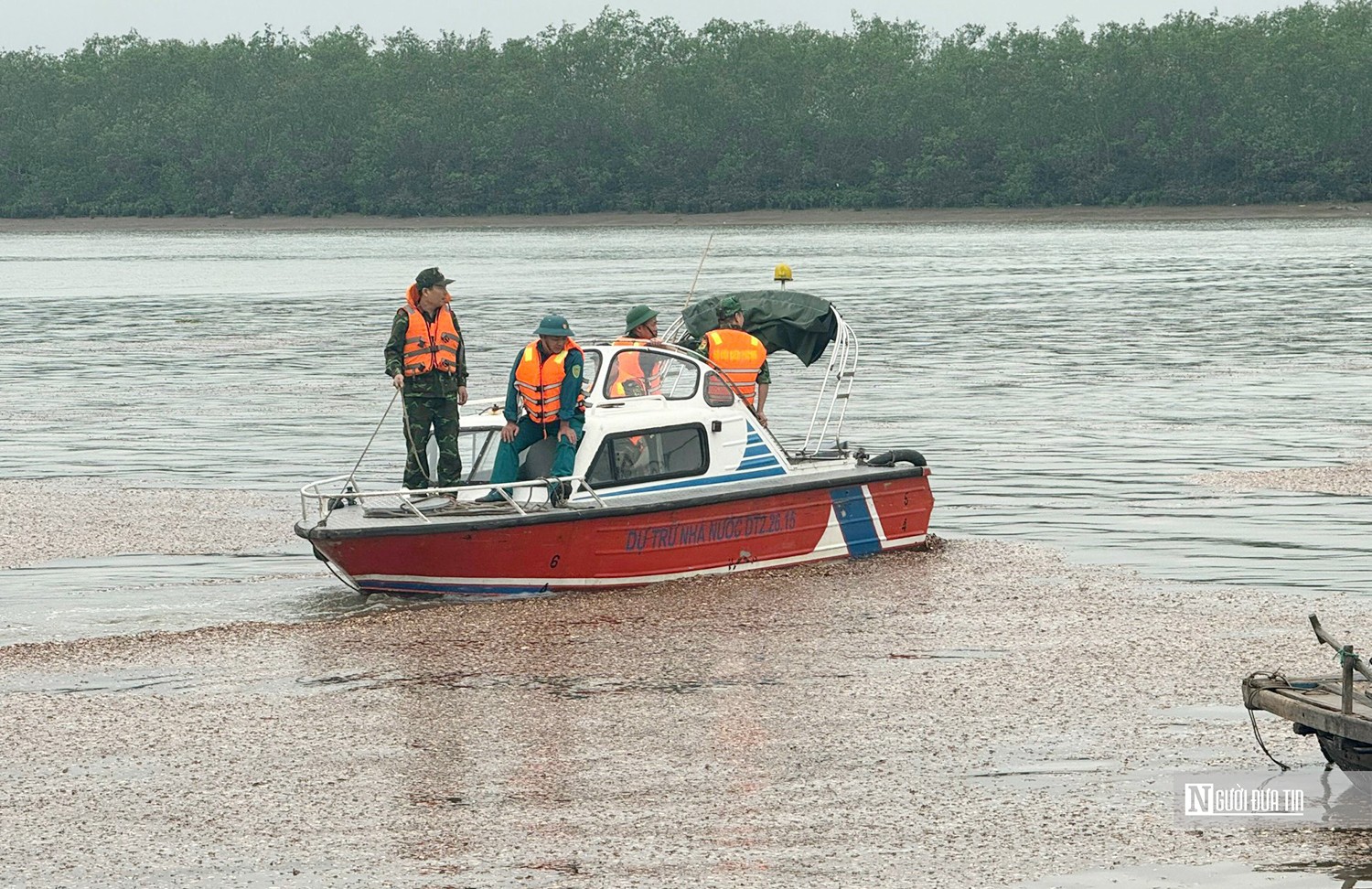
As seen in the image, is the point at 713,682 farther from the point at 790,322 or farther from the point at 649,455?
the point at 790,322

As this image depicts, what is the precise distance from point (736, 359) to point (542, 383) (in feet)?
→ 6.49

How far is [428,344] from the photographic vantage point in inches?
530

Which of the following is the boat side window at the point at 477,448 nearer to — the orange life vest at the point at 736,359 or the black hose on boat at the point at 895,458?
the orange life vest at the point at 736,359

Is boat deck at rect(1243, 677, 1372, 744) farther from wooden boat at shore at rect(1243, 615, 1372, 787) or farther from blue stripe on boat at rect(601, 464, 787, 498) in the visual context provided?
blue stripe on boat at rect(601, 464, 787, 498)

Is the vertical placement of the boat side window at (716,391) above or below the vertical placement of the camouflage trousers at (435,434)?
above

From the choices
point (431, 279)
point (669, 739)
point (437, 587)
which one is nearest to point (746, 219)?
point (431, 279)

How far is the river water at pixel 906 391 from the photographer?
1442 cm

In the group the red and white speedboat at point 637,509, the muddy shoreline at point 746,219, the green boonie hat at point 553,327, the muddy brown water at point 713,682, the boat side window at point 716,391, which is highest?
the green boonie hat at point 553,327

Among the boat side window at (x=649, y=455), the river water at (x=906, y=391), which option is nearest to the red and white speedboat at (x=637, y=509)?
the boat side window at (x=649, y=455)

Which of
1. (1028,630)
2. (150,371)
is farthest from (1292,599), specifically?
(150,371)

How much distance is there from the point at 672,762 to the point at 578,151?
116158 mm

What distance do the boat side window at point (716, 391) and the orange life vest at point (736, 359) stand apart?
60cm

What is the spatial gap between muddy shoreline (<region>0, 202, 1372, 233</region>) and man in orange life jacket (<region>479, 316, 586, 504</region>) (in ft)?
307

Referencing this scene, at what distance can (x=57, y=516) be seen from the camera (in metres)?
16.8
